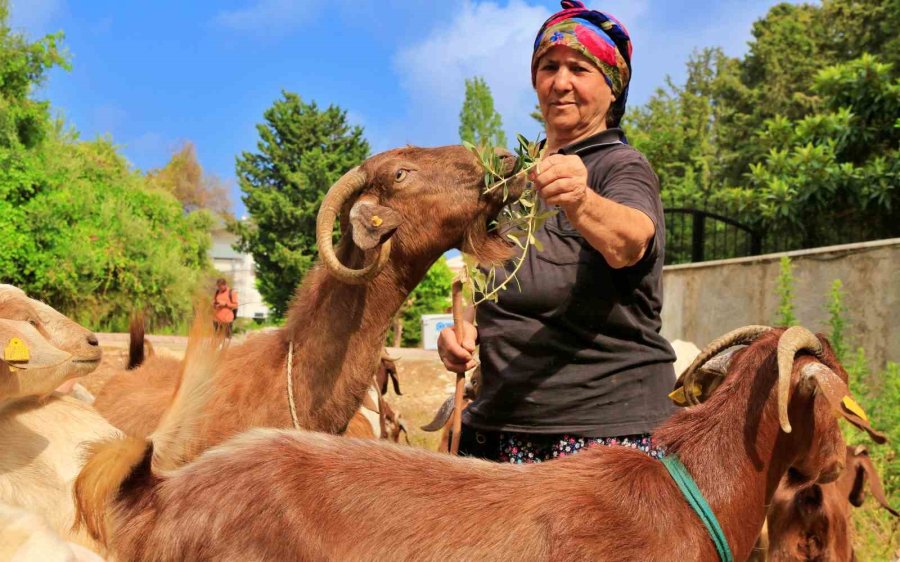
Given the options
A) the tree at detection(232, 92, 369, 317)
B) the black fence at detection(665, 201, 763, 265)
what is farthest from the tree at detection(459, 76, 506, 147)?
the black fence at detection(665, 201, 763, 265)

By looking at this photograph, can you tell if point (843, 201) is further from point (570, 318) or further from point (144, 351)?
point (570, 318)

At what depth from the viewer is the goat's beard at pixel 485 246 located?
3.12 meters

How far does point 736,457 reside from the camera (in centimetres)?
245

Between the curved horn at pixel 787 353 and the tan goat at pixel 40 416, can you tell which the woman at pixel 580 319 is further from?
the tan goat at pixel 40 416

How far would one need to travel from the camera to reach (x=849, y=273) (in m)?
9.04

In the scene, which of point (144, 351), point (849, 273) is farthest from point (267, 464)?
point (849, 273)

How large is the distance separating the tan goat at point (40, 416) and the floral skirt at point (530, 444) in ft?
4.00

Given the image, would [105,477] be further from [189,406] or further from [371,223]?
[371,223]

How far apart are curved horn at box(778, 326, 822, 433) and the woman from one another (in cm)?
47

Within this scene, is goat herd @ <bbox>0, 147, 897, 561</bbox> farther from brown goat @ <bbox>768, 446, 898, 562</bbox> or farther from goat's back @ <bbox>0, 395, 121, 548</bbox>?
brown goat @ <bbox>768, 446, 898, 562</bbox>

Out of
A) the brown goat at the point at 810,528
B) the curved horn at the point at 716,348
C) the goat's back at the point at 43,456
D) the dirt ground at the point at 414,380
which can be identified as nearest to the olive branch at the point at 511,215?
the curved horn at the point at 716,348

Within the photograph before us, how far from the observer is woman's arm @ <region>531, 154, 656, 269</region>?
2420 millimetres

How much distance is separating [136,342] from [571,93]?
12.5ft

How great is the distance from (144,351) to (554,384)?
4.04 metres
